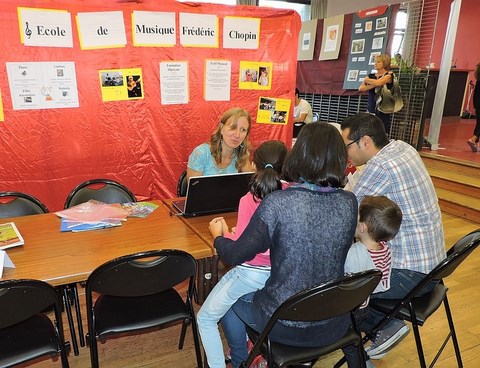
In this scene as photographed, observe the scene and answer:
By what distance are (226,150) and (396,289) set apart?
1362 millimetres

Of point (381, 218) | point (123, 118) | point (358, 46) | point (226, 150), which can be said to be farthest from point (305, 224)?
point (358, 46)

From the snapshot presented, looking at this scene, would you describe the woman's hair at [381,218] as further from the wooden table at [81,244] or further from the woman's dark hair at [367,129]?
the wooden table at [81,244]

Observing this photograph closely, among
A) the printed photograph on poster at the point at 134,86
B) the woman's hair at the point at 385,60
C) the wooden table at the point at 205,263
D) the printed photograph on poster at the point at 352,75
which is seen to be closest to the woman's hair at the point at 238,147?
the wooden table at the point at 205,263

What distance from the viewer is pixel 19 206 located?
2.10m

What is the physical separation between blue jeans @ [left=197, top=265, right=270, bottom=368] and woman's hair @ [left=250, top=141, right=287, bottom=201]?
1.00ft

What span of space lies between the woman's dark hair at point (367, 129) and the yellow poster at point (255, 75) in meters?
1.59

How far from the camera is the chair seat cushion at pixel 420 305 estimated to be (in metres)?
1.65

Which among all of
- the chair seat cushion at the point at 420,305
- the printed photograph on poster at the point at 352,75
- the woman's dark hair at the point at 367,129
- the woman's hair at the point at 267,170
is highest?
the printed photograph on poster at the point at 352,75

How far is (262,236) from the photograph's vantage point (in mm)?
1207

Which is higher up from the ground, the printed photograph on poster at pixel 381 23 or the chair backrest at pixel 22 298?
the printed photograph on poster at pixel 381 23

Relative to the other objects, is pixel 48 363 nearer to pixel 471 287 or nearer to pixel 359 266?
pixel 359 266

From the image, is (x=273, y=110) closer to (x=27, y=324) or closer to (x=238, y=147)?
(x=238, y=147)

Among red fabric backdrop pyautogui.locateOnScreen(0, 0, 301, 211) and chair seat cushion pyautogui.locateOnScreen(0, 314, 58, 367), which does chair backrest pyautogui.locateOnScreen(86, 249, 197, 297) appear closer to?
chair seat cushion pyautogui.locateOnScreen(0, 314, 58, 367)

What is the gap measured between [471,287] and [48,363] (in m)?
2.83
